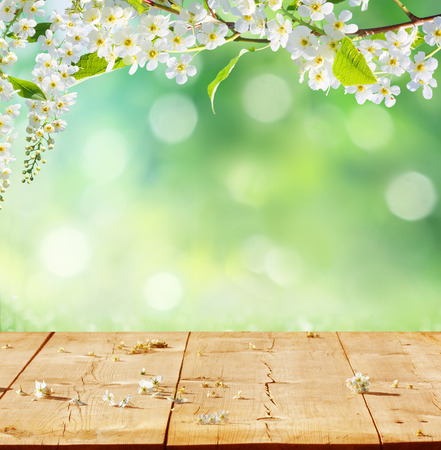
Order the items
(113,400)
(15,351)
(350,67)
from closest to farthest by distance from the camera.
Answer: (350,67) → (113,400) → (15,351)

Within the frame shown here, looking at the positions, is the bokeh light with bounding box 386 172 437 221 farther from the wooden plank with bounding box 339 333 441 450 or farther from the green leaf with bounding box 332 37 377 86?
the green leaf with bounding box 332 37 377 86

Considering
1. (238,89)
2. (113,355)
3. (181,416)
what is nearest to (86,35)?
(181,416)

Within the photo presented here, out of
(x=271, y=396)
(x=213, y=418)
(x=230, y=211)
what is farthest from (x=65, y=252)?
(x=213, y=418)

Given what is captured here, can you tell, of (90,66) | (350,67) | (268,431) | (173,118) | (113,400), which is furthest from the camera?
(173,118)

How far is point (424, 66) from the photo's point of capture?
811mm

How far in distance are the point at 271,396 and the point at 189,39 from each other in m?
0.94

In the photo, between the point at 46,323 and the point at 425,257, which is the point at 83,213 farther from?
the point at 425,257

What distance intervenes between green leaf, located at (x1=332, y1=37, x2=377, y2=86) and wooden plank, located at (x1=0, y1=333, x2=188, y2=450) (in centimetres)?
76

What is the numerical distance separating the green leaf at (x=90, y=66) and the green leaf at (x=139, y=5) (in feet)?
0.31

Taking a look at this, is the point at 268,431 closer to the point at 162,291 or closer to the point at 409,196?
the point at 162,291

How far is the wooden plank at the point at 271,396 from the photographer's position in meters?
1.22

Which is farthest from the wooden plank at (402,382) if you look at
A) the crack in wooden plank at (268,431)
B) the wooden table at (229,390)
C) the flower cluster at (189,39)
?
the flower cluster at (189,39)

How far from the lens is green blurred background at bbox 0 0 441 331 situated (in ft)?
9.14

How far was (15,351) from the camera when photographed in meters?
1.88
